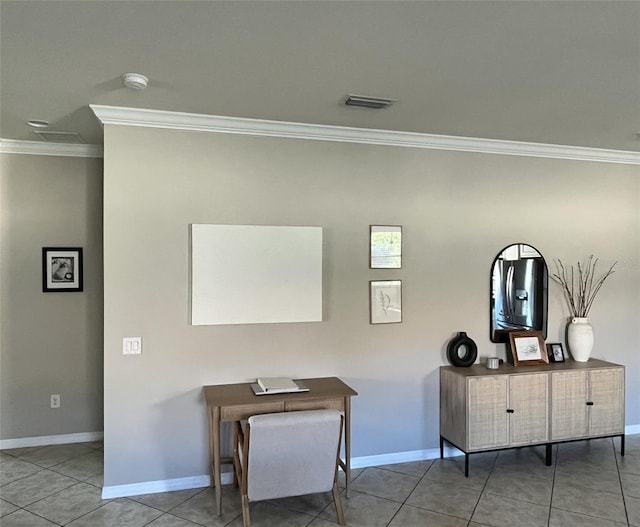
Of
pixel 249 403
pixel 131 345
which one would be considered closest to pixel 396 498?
pixel 249 403

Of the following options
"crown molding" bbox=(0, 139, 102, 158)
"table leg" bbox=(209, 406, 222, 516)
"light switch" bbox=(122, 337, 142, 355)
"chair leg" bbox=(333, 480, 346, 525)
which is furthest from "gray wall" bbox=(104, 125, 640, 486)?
"crown molding" bbox=(0, 139, 102, 158)

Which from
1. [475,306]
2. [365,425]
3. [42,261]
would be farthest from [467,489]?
[42,261]

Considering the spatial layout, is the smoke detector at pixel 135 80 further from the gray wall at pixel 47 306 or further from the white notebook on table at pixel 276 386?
the white notebook on table at pixel 276 386

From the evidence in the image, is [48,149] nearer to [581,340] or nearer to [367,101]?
[367,101]

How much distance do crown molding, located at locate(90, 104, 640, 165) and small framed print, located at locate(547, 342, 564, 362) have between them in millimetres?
1713

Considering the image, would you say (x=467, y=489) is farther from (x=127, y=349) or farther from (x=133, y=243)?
(x=133, y=243)

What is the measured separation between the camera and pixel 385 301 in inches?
149

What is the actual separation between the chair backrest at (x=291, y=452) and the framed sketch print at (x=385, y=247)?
1411 mm

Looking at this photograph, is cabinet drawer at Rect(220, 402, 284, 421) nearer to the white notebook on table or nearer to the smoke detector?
the white notebook on table

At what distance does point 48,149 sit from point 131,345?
2.13 meters

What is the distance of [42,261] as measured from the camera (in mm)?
4199

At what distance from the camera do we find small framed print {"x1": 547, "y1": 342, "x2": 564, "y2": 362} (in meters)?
4.13

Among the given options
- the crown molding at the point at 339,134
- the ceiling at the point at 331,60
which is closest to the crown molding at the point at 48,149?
the ceiling at the point at 331,60

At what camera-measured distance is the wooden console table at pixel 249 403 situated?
3.01 m
